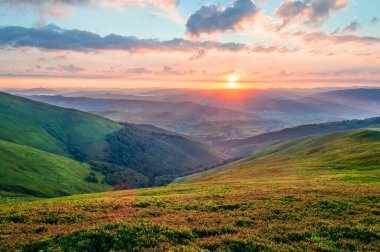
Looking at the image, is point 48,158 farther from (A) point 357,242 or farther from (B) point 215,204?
(A) point 357,242

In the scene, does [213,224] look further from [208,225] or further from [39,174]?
[39,174]

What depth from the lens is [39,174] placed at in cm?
14600

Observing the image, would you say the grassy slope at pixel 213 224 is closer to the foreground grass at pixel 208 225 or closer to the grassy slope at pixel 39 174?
the foreground grass at pixel 208 225

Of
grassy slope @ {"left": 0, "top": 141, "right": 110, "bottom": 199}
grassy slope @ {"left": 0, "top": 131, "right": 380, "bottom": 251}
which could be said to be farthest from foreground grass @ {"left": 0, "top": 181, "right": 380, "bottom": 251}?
grassy slope @ {"left": 0, "top": 141, "right": 110, "bottom": 199}

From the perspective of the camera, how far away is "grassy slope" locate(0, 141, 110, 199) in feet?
407

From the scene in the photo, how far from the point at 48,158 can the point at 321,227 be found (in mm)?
176609

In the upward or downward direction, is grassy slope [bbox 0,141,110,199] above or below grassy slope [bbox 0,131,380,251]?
below

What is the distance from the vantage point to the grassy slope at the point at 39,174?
407 ft

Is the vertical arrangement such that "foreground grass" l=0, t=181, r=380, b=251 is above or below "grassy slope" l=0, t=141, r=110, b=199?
above

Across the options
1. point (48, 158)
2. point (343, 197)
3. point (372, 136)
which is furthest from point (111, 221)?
point (48, 158)

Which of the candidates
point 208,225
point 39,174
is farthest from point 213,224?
point 39,174

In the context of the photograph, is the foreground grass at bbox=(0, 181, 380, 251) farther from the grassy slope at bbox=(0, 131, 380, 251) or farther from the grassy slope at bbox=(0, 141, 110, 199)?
the grassy slope at bbox=(0, 141, 110, 199)

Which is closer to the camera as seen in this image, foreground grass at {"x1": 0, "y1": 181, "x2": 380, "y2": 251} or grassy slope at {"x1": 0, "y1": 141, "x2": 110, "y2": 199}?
foreground grass at {"x1": 0, "y1": 181, "x2": 380, "y2": 251}

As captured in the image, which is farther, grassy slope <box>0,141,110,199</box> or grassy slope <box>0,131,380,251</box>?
grassy slope <box>0,141,110,199</box>
